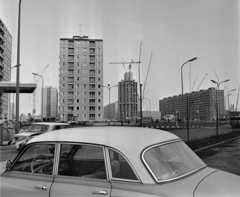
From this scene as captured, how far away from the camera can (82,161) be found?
2758mm

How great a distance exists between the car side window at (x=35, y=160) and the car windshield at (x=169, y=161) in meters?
1.16

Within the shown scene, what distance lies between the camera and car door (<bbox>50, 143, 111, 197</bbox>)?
2.36 m

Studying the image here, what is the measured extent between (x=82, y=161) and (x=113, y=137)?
50cm

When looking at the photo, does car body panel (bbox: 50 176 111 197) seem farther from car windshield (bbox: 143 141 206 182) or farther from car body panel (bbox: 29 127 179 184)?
car windshield (bbox: 143 141 206 182)

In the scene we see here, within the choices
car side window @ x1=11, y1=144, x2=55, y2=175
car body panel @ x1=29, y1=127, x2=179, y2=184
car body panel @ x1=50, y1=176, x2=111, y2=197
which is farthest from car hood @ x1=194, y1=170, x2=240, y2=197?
car side window @ x1=11, y1=144, x2=55, y2=175

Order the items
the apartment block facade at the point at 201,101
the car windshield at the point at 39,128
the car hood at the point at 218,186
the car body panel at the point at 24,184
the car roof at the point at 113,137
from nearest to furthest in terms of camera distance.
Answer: the car hood at the point at 218,186 < the car roof at the point at 113,137 < the car body panel at the point at 24,184 < the car windshield at the point at 39,128 < the apartment block facade at the point at 201,101

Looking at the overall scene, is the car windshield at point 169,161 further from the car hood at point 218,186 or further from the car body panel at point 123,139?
the car hood at point 218,186

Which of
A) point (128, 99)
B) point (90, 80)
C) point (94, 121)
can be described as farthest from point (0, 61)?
point (128, 99)

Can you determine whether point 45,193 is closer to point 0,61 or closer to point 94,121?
point 94,121

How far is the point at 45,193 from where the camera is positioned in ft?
8.34

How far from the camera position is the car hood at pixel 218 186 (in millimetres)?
2066

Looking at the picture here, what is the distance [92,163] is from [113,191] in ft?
1.59

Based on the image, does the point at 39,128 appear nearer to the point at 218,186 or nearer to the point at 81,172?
the point at 81,172

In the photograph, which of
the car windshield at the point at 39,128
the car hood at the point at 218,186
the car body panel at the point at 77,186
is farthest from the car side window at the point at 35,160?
the car windshield at the point at 39,128
